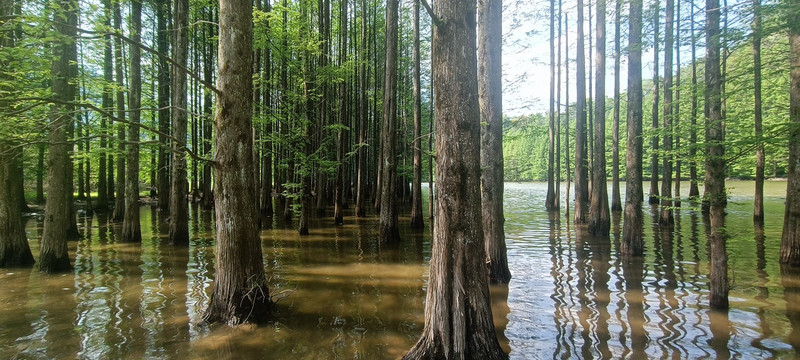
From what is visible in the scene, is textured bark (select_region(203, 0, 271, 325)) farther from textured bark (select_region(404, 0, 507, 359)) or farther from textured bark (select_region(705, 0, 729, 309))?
textured bark (select_region(705, 0, 729, 309))

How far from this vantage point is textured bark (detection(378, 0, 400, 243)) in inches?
455

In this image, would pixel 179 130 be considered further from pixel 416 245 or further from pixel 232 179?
pixel 416 245

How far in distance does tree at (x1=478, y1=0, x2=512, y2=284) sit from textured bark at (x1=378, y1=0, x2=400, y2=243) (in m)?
4.86

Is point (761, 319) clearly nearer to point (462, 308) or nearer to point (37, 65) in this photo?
point (462, 308)

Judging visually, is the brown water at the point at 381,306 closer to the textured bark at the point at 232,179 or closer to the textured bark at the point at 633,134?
the textured bark at the point at 232,179

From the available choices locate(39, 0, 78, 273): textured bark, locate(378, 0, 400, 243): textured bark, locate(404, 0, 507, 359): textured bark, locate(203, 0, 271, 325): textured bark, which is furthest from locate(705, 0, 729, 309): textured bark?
locate(39, 0, 78, 273): textured bark

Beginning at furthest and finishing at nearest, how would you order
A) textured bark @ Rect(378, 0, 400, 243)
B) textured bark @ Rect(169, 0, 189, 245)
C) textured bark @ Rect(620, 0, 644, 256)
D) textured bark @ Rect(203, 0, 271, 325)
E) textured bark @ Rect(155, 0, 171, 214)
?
textured bark @ Rect(155, 0, 171, 214) < textured bark @ Rect(378, 0, 400, 243) < textured bark @ Rect(169, 0, 189, 245) < textured bark @ Rect(620, 0, 644, 256) < textured bark @ Rect(203, 0, 271, 325)

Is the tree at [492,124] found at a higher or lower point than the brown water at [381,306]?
higher

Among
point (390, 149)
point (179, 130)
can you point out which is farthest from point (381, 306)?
point (179, 130)

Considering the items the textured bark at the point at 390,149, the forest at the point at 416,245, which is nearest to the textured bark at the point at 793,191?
the forest at the point at 416,245

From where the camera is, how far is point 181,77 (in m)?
10.9

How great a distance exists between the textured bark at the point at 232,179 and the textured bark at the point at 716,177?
22.2 feet

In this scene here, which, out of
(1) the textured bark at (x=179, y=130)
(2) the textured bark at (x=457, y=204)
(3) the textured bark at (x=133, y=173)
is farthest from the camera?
(3) the textured bark at (x=133, y=173)

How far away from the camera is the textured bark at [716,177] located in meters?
5.28
